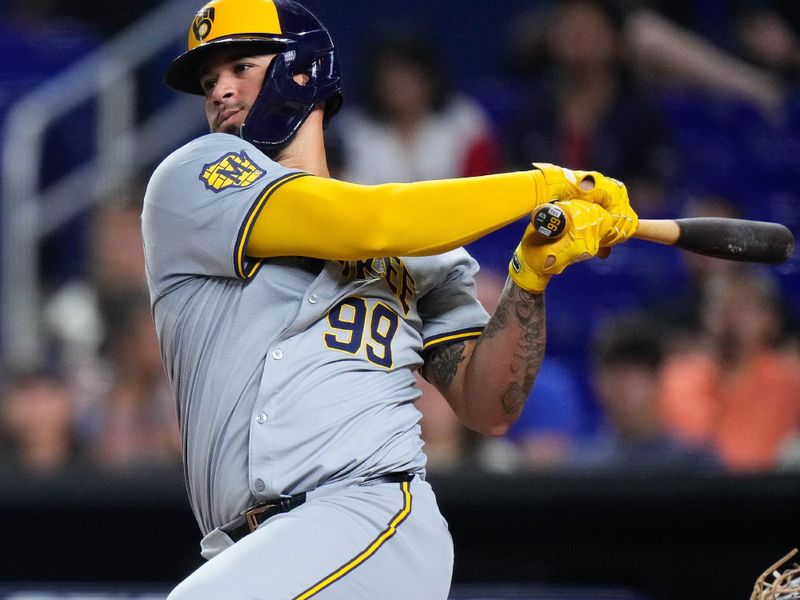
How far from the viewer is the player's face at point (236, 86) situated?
8.18 ft

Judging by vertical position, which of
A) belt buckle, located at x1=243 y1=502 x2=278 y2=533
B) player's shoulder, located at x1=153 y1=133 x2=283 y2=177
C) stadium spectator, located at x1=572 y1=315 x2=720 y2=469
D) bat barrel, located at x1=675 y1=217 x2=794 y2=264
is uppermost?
player's shoulder, located at x1=153 y1=133 x2=283 y2=177

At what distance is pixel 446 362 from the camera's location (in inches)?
103

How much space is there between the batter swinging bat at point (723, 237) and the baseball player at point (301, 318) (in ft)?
0.44

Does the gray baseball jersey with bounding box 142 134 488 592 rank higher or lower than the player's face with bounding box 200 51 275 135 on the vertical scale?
lower

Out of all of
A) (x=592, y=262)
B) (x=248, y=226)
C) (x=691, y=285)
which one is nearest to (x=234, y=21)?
(x=248, y=226)

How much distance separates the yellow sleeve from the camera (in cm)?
224

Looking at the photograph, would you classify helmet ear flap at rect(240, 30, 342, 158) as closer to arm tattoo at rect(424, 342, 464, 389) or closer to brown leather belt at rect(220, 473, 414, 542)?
arm tattoo at rect(424, 342, 464, 389)

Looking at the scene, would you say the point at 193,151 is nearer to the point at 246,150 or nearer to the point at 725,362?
the point at 246,150

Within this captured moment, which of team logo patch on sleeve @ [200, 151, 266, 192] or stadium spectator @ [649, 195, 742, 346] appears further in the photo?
stadium spectator @ [649, 195, 742, 346]

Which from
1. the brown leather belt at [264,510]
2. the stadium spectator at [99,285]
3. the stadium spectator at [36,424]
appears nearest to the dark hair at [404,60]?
the stadium spectator at [99,285]

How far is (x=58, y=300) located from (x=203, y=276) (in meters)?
3.49

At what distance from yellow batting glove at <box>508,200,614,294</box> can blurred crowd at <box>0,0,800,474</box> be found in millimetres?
2087

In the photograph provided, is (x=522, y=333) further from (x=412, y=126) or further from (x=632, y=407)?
(x=412, y=126)

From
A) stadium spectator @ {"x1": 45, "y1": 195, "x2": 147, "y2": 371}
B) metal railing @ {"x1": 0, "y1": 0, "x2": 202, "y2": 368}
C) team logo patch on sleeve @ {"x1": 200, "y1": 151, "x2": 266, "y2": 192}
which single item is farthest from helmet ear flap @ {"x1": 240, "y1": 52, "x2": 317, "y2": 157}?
metal railing @ {"x1": 0, "y1": 0, "x2": 202, "y2": 368}
